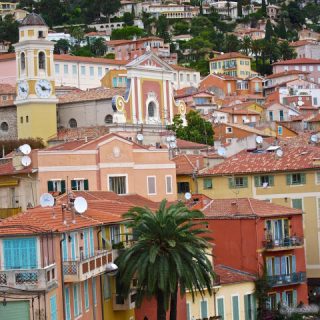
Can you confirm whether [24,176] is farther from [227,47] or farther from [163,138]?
[227,47]

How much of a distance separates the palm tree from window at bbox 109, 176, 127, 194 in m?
12.1

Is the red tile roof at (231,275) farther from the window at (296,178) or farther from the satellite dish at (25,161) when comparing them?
the window at (296,178)

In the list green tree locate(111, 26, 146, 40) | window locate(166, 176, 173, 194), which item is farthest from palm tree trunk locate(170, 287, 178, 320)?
green tree locate(111, 26, 146, 40)

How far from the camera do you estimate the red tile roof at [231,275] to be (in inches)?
1875

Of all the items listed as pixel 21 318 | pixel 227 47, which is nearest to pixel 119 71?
pixel 227 47

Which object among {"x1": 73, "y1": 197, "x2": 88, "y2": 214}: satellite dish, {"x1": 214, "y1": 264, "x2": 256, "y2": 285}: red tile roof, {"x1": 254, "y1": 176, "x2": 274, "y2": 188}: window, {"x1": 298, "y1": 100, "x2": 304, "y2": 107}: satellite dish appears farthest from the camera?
{"x1": 298, "y1": 100, "x2": 304, "y2": 107}: satellite dish

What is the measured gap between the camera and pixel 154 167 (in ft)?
184

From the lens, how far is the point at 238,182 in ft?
202

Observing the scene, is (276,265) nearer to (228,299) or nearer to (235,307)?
(235,307)

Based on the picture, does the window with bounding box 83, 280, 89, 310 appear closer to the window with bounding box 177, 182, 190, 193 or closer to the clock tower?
the window with bounding box 177, 182, 190, 193

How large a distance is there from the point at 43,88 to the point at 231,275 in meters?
40.2

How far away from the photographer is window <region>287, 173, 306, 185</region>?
5950 cm

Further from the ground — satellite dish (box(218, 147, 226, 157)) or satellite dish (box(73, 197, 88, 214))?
satellite dish (box(218, 147, 226, 157))

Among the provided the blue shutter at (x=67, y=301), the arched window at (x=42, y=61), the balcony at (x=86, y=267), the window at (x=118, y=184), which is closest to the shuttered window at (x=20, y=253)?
the balcony at (x=86, y=267)
